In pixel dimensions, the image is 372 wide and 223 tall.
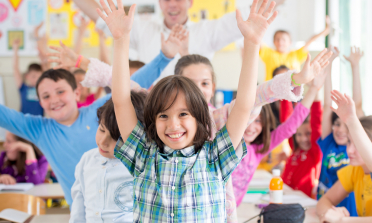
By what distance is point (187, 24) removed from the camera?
225 cm

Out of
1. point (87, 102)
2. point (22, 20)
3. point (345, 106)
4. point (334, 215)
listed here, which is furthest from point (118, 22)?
point (22, 20)

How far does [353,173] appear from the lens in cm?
161

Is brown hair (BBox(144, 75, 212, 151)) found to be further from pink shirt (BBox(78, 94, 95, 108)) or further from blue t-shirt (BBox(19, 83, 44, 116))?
blue t-shirt (BBox(19, 83, 44, 116))

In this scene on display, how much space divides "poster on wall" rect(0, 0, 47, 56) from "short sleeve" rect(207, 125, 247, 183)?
4706mm

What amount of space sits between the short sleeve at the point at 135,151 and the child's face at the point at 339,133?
4.77 ft

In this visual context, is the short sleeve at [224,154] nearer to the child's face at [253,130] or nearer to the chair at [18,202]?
the child's face at [253,130]

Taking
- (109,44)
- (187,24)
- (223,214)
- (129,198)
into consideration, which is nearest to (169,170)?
(223,214)

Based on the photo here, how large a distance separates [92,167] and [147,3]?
13.4ft

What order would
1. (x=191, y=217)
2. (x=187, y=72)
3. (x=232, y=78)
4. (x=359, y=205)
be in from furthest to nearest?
1. (x=232, y=78)
2. (x=359, y=205)
3. (x=187, y=72)
4. (x=191, y=217)

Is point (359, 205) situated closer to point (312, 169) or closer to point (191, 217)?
point (312, 169)

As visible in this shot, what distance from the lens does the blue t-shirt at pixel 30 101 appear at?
13.9 ft

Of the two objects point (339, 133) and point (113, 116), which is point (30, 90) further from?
point (339, 133)

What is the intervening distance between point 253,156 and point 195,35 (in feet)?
2.94

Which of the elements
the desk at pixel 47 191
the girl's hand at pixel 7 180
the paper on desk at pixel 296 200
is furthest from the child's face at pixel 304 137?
the girl's hand at pixel 7 180
